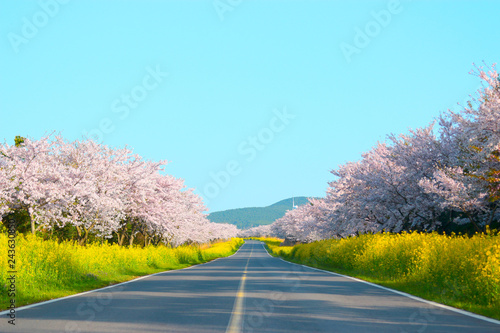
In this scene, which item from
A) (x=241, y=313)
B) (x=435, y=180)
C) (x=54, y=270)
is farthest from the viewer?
(x=435, y=180)

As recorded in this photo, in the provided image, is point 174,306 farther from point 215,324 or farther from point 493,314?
point 493,314

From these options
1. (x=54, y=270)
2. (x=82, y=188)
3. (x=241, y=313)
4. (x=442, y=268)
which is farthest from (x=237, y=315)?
(x=82, y=188)

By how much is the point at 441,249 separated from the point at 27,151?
18.9 m

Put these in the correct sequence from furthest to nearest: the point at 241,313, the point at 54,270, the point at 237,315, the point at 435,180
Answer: the point at 435,180 → the point at 54,270 → the point at 241,313 → the point at 237,315

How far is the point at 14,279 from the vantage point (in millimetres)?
13641

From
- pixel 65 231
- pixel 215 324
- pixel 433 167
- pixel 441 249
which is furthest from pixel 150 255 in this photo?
pixel 215 324

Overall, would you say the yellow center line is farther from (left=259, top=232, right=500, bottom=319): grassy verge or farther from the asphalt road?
(left=259, top=232, right=500, bottom=319): grassy verge

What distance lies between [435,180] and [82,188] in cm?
1687

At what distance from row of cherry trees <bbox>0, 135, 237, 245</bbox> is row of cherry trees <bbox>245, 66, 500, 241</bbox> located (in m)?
14.5

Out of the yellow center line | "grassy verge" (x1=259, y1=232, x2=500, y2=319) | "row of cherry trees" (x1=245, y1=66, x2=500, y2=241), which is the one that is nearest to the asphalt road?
the yellow center line

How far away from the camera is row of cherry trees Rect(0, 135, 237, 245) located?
22922 mm

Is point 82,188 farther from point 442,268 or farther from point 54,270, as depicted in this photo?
point 442,268

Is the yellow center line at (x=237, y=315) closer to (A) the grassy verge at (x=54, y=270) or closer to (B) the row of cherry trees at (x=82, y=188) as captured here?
(A) the grassy verge at (x=54, y=270)

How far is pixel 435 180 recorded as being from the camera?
2469 cm
